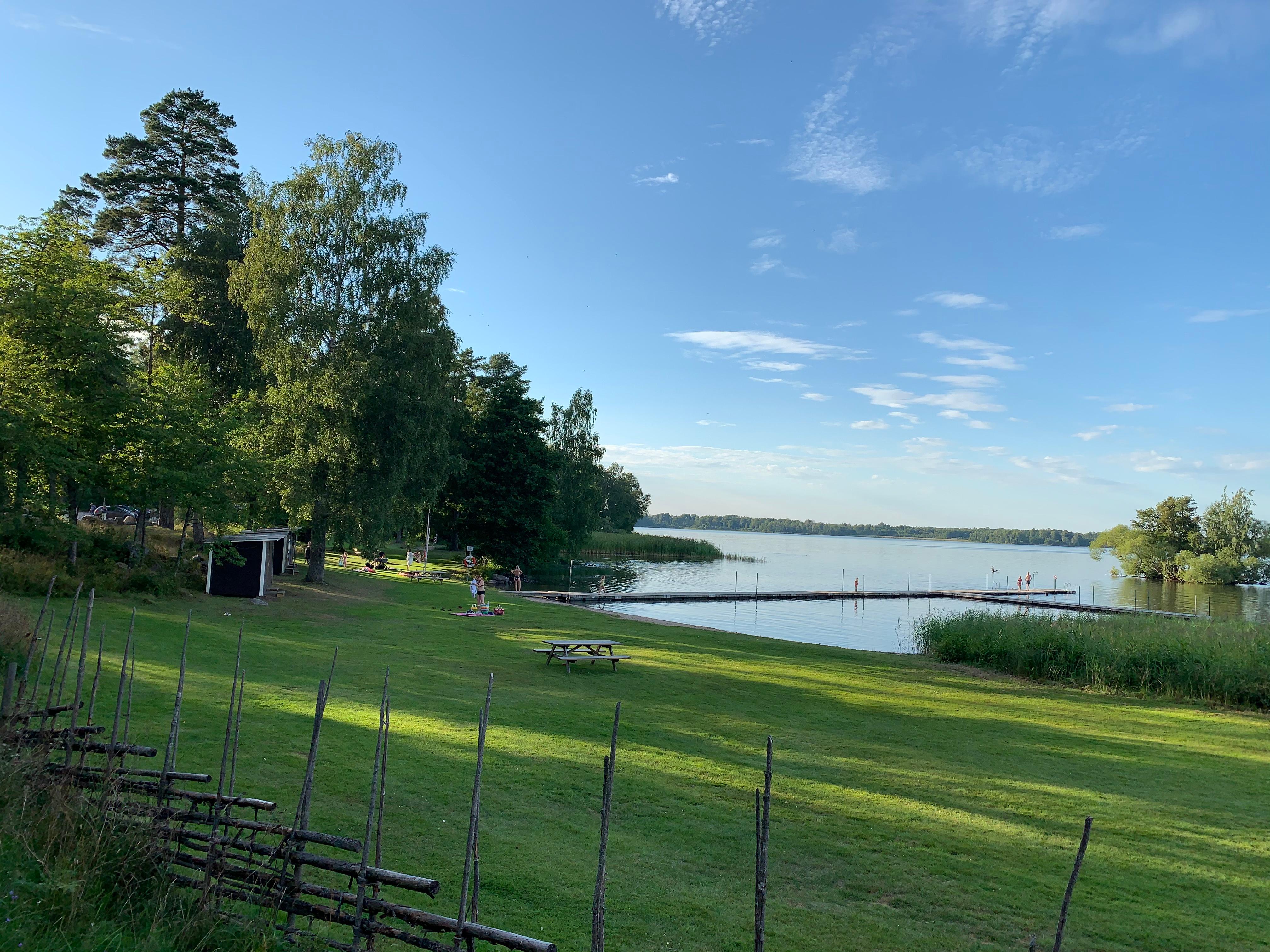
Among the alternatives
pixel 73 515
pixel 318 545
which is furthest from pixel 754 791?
pixel 318 545

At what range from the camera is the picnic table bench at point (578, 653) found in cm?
1483

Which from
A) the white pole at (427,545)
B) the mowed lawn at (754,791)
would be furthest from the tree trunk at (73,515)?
the white pole at (427,545)

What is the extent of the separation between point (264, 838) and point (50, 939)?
7.16 feet

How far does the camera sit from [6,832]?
15.2 feet

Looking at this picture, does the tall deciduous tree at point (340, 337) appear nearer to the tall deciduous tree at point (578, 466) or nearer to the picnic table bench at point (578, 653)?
the picnic table bench at point (578, 653)

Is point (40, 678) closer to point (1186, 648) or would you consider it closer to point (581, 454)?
point (1186, 648)

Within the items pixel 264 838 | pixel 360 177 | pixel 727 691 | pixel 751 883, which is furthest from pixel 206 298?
pixel 751 883

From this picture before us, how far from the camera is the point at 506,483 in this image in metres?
45.2

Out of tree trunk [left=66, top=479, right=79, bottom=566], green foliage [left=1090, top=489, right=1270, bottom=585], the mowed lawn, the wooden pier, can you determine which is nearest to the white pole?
the wooden pier

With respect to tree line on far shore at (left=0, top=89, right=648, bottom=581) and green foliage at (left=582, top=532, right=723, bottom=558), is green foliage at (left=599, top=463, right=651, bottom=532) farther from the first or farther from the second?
tree line on far shore at (left=0, top=89, right=648, bottom=581)

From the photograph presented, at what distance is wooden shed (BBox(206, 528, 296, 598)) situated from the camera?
1998 cm

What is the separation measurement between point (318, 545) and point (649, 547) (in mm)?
59919

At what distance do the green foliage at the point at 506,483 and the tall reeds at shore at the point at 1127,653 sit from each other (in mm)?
27313

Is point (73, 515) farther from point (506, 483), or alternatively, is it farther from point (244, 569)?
point (506, 483)
